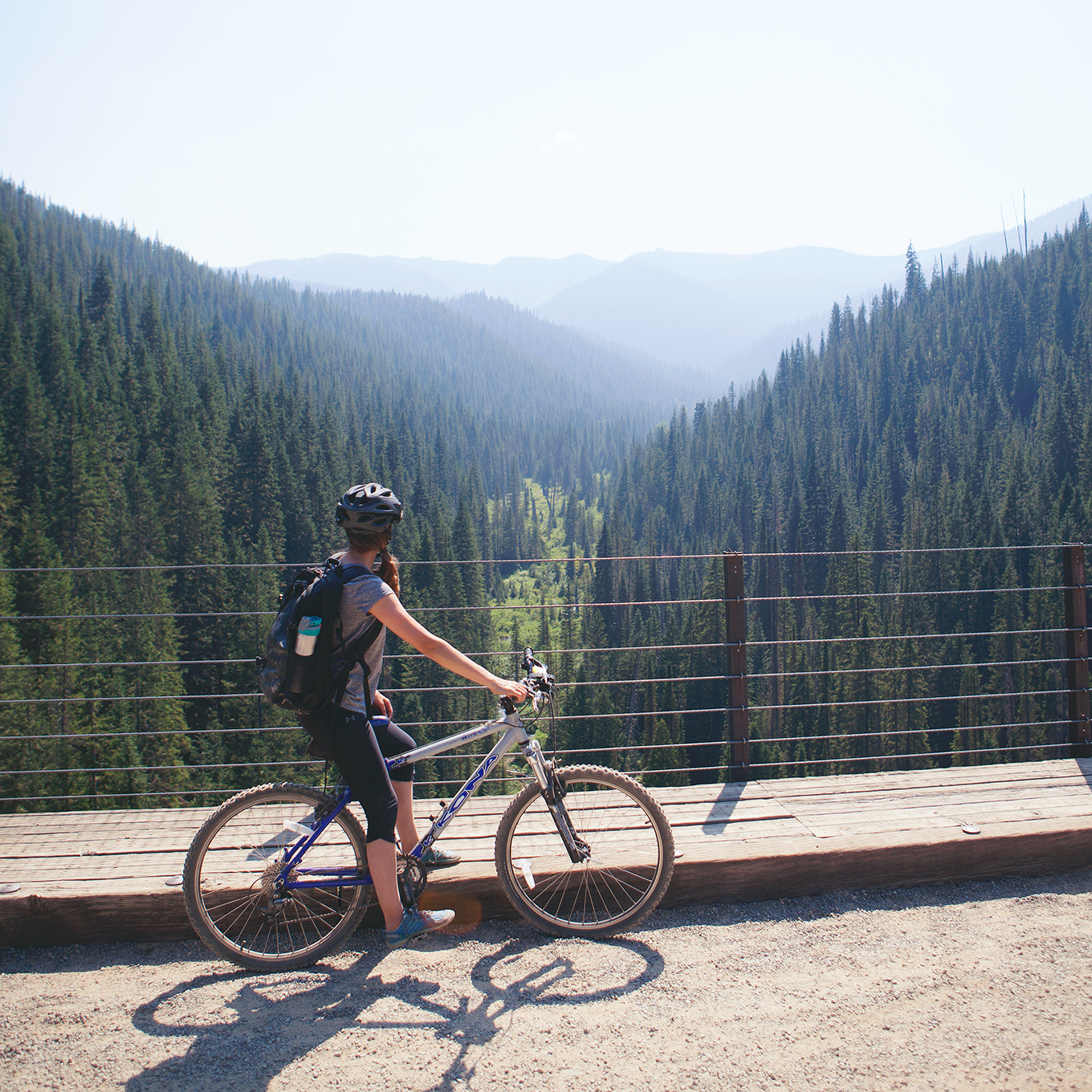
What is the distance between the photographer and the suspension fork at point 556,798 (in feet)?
11.4

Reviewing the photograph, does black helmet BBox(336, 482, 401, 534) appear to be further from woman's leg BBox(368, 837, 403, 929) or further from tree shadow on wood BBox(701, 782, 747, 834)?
tree shadow on wood BBox(701, 782, 747, 834)

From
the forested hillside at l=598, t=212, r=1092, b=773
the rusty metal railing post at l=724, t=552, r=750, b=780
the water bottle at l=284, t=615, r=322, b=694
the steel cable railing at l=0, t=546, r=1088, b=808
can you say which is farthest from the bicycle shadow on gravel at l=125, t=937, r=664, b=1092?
the forested hillside at l=598, t=212, r=1092, b=773

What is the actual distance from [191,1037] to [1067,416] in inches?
4232

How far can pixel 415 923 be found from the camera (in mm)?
3301

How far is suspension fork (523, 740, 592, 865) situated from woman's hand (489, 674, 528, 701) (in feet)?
0.81

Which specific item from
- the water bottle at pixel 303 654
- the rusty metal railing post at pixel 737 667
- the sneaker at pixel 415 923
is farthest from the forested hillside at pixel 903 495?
the water bottle at pixel 303 654

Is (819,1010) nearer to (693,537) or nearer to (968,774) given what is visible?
(968,774)

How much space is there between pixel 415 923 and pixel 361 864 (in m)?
0.32

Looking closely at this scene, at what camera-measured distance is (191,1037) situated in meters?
2.86

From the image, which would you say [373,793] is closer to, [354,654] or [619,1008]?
[354,654]

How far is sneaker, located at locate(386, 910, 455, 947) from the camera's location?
3281 millimetres

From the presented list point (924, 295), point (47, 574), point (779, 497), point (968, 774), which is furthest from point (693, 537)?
point (968, 774)

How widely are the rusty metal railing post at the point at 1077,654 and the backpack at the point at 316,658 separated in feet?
14.4

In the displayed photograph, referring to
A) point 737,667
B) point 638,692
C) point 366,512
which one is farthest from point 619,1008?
point 638,692
